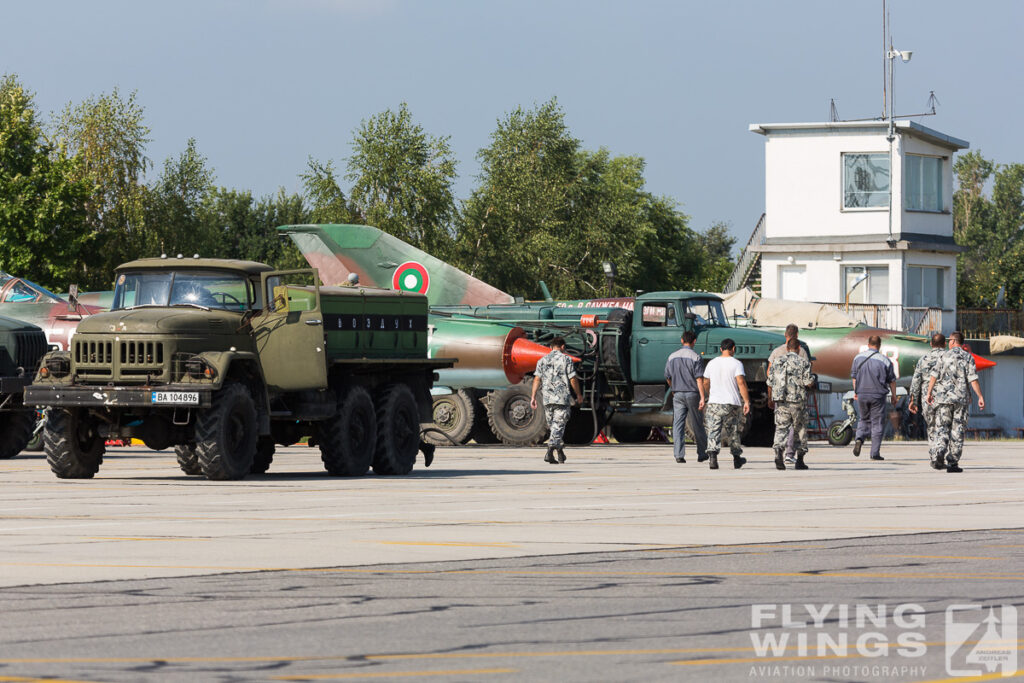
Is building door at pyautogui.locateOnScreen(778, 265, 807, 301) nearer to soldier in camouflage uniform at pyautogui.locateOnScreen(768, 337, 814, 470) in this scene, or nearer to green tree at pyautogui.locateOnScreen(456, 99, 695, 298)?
green tree at pyautogui.locateOnScreen(456, 99, 695, 298)

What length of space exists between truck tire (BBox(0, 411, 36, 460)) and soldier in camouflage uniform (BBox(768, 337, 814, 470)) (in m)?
11.0

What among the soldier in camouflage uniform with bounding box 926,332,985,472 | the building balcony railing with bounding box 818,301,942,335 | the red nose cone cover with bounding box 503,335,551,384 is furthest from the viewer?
the building balcony railing with bounding box 818,301,942,335

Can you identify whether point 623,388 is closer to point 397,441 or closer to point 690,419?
point 690,419

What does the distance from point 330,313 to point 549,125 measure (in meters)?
60.2

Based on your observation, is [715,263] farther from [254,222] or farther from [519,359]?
[519,359]

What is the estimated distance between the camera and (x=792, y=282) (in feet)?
184

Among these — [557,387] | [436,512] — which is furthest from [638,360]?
[436,512]

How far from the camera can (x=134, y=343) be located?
59.2 ft

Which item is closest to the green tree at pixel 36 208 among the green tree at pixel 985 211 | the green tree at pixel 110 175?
the green tree at pixel 110 175

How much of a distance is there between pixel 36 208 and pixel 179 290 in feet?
152

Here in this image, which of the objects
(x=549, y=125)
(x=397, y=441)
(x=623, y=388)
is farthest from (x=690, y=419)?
(x=549, y=125)

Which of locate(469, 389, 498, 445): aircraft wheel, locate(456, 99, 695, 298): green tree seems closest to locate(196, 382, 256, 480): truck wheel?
locate(469, 389, 498, 445): aircraft wheel

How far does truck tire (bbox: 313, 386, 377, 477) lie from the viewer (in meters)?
19.7

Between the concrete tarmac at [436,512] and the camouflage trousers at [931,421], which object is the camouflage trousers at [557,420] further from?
the camouflage trousers at [931,421]
